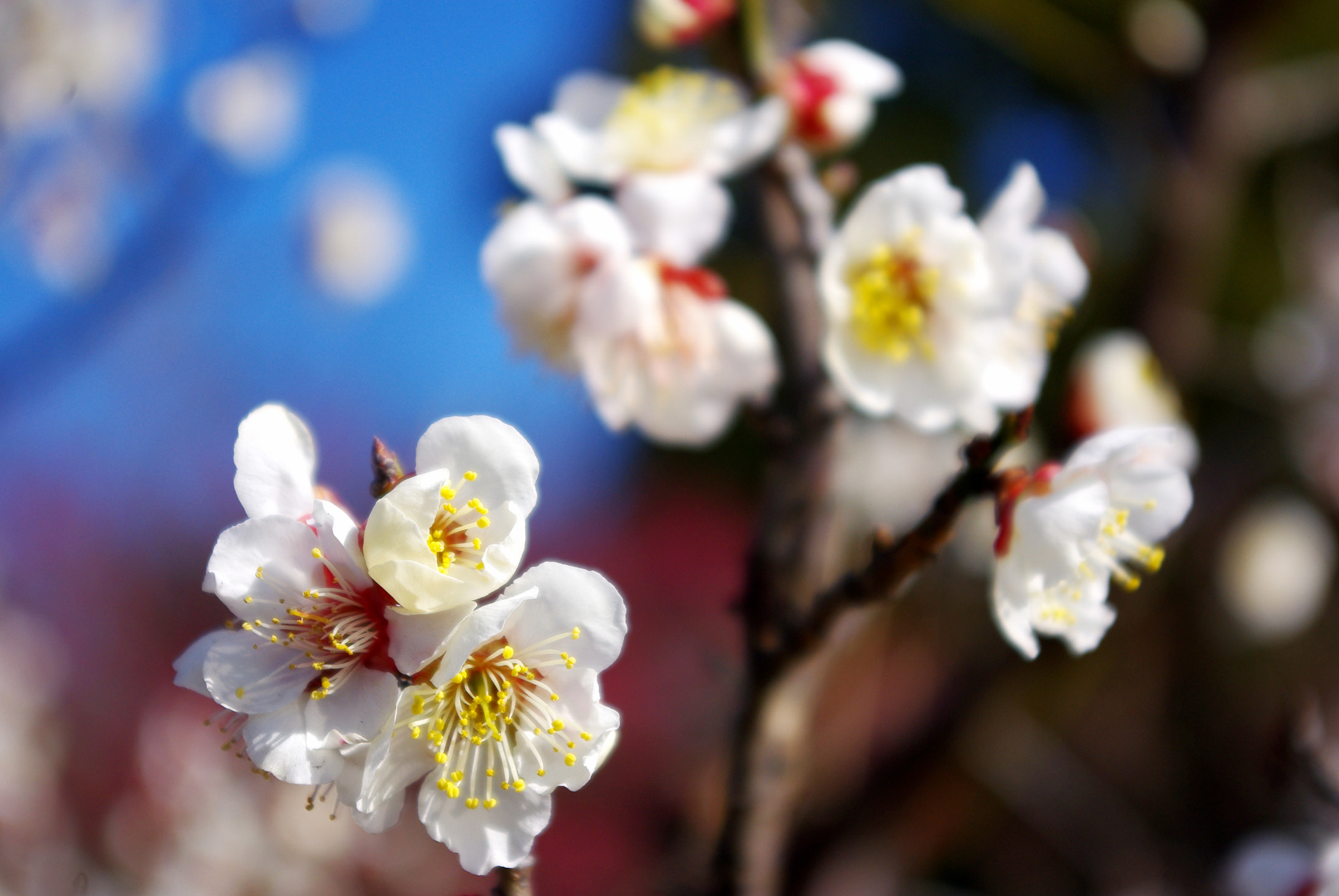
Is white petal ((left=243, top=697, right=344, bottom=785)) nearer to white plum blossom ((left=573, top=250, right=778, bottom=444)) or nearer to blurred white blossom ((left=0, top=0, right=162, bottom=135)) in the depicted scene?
white plum blossom ((left=573, top=250, right=778, bottom=444))

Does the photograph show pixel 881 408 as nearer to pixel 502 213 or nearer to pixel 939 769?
pixel 502 213

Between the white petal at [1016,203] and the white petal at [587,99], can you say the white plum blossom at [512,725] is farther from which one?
the white petal at [587,99]

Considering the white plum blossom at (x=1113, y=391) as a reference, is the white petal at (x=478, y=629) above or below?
above

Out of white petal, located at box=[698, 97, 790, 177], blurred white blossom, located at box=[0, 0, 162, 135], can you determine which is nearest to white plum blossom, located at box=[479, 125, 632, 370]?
white petal, located at box=[698, 97, 790, 177]

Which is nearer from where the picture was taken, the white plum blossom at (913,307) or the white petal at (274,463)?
the white petal at (274,463)

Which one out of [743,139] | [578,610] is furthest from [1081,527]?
[743,139]

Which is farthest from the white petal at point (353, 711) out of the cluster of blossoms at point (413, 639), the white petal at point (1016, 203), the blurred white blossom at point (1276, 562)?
the blurred white blossom at point (1276, 562)
